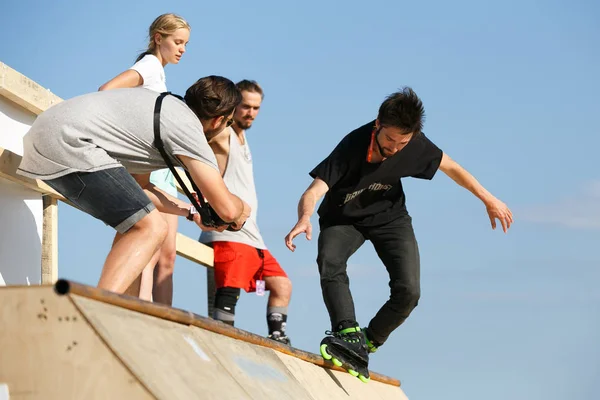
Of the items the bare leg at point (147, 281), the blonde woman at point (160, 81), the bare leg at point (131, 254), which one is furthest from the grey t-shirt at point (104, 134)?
the bare leg at point (147, 281)

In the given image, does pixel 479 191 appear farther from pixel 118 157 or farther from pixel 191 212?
pixel 118 157

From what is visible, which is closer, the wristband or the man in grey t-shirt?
the man in grey t-shirt

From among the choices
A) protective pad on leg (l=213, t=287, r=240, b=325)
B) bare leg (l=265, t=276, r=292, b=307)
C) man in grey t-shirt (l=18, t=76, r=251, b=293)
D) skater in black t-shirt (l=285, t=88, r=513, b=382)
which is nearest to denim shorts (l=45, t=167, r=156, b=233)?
man in grey t-shirt (l=18, t=76, r=251, b=293)

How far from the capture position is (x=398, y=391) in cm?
780

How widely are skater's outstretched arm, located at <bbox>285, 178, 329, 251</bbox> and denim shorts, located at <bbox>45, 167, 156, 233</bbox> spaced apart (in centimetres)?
116

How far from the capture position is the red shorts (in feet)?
21.7

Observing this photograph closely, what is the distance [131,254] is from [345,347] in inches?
79.1

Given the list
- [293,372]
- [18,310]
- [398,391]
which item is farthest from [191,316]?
[398,391]

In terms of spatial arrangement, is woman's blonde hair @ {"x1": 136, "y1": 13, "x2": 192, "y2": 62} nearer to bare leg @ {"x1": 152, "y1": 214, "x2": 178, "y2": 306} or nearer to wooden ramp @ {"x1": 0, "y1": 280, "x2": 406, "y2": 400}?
bare leg @ {"x1": 152, "y1": 214, "x2": 178, "y2": 306}

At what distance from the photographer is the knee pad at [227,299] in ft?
21.4

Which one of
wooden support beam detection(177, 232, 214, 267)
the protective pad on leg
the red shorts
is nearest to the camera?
the protective pad on leg

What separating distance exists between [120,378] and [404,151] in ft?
11.8

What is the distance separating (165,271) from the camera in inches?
251

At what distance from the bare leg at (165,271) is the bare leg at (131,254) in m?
1.83
